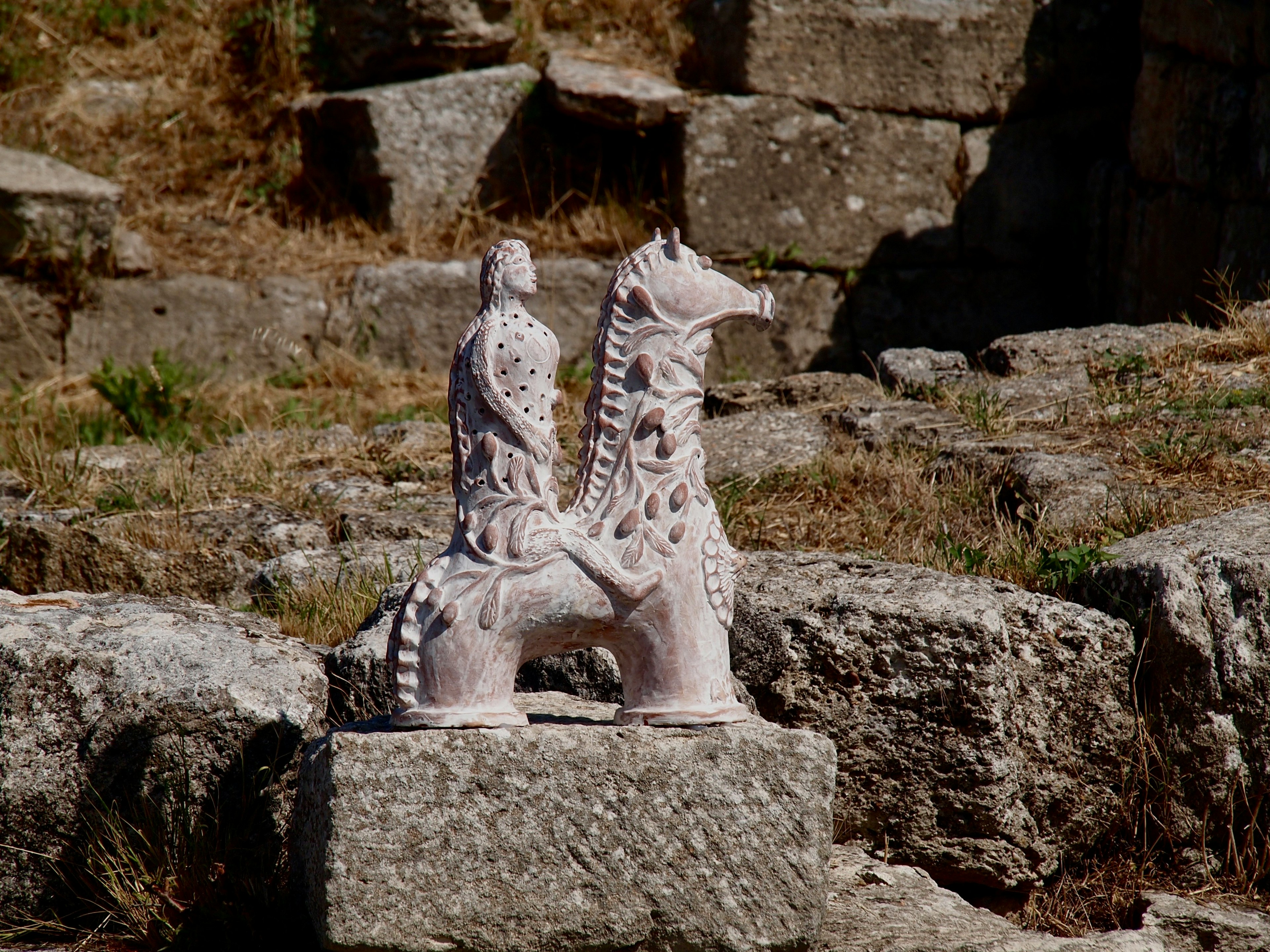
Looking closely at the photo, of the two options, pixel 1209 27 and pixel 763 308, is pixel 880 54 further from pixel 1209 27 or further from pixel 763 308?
pixel 763 308

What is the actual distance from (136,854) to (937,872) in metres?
1.72

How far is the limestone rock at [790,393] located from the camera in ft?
17.0

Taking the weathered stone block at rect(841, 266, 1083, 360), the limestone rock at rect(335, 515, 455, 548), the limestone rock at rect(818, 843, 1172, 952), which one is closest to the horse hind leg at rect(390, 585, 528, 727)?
the limestone rock at rect(818, 843, 1172, 952)

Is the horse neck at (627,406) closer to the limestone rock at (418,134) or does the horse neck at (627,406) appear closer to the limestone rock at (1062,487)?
the limestone rock at (1062,487)

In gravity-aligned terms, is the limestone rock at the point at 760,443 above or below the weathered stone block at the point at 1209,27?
below

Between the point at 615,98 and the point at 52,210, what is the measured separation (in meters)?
3.00

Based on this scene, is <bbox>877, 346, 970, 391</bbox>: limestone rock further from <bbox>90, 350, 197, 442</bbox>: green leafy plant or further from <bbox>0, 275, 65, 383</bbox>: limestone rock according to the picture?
<bbox>0, 275, 65, 383</bbox>: limestone rock

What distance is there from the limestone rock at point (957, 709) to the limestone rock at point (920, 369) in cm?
236

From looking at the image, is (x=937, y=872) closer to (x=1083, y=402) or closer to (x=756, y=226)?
(x=1083, y=402)

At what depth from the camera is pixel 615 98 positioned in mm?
6852

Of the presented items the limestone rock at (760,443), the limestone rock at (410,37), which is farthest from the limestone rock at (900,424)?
the limestone rock at (410,37)

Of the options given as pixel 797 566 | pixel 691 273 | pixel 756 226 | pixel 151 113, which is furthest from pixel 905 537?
pixel 151 113

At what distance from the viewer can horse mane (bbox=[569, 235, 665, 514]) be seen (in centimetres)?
220

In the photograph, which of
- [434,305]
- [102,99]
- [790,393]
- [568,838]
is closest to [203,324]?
[434,305]
